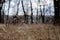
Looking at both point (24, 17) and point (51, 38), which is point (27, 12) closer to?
point (24, 17)

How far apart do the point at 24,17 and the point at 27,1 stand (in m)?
1.60

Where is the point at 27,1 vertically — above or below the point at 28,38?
above

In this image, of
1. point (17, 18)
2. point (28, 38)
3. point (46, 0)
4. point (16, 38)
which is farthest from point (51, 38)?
point (46, 0)

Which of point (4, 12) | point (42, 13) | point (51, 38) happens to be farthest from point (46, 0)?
point (51, 38)

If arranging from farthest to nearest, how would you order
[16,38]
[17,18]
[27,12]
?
[27,12] → [17,18] → [16,38]

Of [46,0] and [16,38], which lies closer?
[16,38]

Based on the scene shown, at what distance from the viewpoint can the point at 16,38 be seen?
205 inches

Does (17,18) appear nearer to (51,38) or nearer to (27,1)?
(27,1)

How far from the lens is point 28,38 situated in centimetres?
529

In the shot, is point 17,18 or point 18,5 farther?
point 18,5

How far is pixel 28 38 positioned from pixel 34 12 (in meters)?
7.55

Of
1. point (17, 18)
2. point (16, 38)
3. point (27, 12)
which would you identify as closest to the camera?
point (16, 38)

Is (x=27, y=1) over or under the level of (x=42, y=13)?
over

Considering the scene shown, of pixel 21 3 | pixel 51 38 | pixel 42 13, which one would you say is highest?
pixel 21 3
